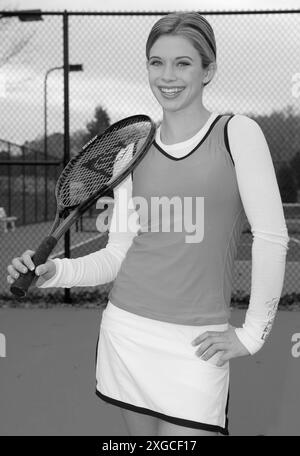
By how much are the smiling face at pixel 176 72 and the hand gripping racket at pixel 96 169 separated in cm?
19

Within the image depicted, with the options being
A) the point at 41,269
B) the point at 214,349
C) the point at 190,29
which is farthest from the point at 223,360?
the point at 190,29

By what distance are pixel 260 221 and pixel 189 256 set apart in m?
0.20

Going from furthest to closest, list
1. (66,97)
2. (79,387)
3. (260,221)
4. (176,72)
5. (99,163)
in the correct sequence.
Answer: (66,97) < (79,387) < (99,163) < (176,72) < (260,221)

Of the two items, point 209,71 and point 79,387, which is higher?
point 209,71

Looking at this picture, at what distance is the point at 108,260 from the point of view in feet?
5.84

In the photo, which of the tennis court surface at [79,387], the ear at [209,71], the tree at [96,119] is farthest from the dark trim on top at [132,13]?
the ear at [209,71]

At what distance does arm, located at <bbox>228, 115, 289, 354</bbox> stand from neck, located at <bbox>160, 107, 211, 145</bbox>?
14cm

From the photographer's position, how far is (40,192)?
63.7 ft

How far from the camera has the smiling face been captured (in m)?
1.55

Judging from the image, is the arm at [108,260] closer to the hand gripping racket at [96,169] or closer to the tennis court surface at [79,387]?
the hand gripping racket at [96,169]

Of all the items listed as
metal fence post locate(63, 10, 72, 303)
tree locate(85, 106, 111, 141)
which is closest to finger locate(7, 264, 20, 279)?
metal fence post locate(63, 10, 72, 303)

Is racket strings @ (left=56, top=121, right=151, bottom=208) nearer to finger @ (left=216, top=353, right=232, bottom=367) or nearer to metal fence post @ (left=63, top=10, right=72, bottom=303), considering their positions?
finger @ (left=216, top=353, right=232, bottom=367)
